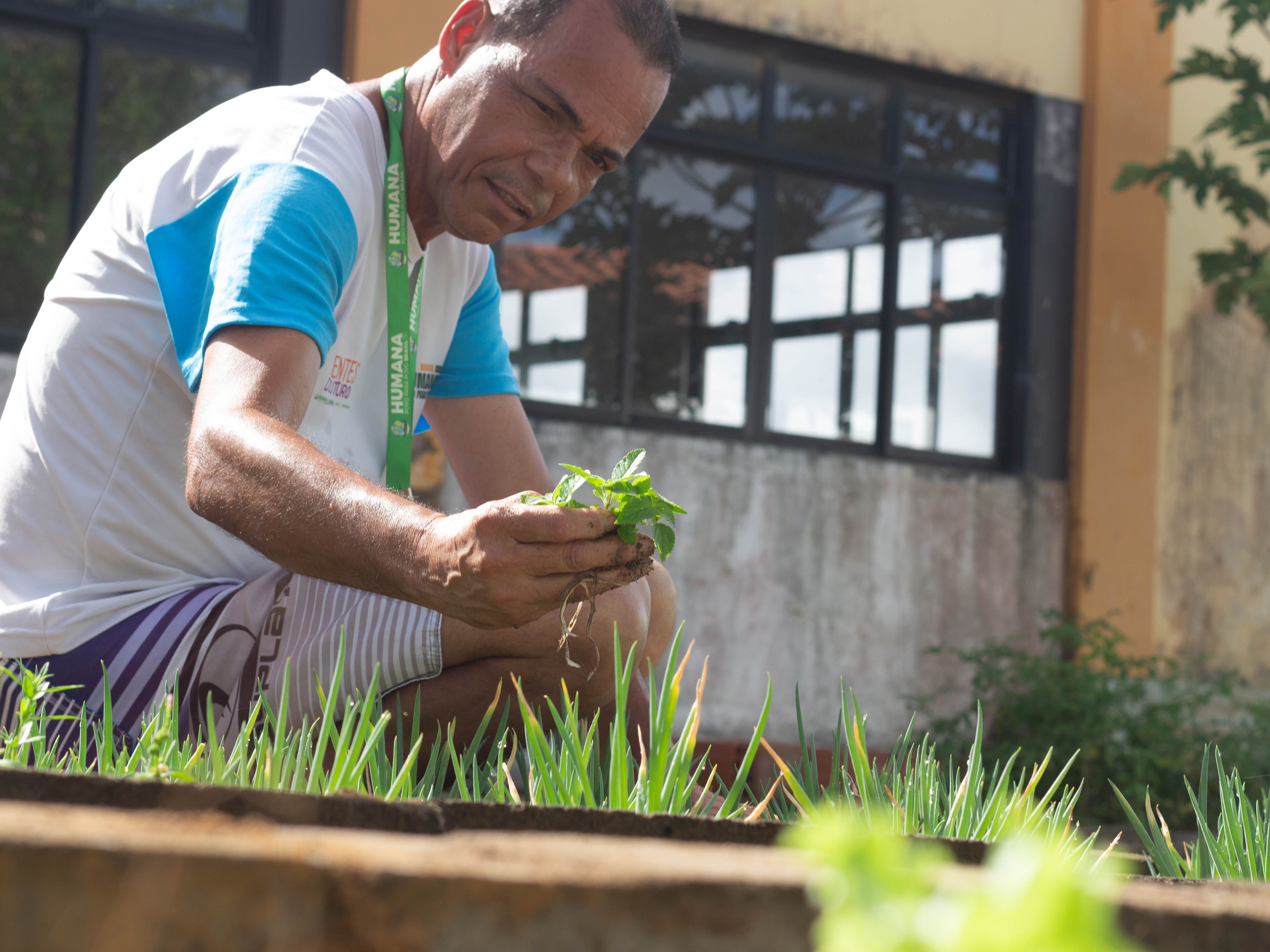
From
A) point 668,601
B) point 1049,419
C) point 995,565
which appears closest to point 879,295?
point 1049,419

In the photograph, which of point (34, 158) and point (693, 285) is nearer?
point (34, 158)

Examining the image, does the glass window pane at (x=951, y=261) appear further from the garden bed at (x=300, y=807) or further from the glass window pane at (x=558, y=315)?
the garden bed at (x=300, y=807)

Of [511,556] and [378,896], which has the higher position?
[511,556]

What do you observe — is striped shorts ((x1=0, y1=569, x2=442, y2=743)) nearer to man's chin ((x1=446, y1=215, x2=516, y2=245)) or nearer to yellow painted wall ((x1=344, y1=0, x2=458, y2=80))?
man's chin ((x1=446, y1=215, x2=516, y2=245))

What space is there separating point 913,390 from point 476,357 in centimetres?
445

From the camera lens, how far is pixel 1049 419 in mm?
6523

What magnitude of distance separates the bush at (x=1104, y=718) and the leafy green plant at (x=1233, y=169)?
178 cm

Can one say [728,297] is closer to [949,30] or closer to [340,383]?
[949,30]

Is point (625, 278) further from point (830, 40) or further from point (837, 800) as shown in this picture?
point (837, 800)

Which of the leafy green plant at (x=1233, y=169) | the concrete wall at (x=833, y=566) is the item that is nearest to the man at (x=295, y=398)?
the concrete wall at (x=833, y=566)

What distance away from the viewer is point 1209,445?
22.3 feet

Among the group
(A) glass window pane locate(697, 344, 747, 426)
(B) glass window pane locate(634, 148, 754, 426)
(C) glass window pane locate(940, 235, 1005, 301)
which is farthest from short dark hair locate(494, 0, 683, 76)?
(C) glass window pane locate(940, 235, 1005, 301)

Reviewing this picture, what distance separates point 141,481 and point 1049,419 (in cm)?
548

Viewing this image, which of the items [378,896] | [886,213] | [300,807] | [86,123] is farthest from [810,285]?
[378,896]
